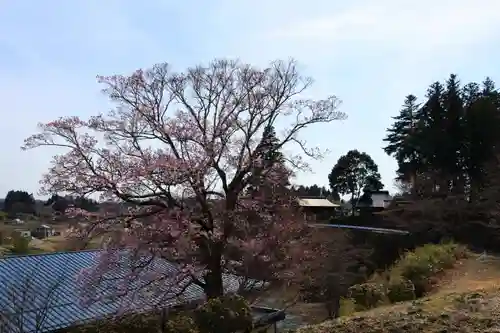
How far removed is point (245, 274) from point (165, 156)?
270cm

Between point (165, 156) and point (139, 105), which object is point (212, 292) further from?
point (139, 105)

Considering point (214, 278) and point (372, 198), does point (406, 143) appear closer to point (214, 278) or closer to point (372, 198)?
point (372, 198)

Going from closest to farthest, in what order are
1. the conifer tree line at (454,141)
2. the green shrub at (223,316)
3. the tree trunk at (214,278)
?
the green shrub at (223,316), the tree trunk at (214,278), the conifer tree line at (454,141)

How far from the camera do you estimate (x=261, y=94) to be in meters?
9.73

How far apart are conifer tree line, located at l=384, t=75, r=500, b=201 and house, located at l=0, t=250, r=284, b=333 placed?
13466mm

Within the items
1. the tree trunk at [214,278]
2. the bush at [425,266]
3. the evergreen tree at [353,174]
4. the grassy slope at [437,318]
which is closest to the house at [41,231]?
the evergreen tree at [353,174]

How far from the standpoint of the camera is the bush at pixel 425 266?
9344mm

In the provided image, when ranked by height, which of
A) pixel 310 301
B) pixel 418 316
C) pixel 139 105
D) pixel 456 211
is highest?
pixel 139 105

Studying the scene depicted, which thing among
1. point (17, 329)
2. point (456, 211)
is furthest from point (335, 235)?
point (17, 329)

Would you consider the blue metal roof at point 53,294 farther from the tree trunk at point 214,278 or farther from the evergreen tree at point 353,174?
the evergreen tree at point 353,174

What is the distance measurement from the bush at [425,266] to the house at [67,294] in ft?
9.43

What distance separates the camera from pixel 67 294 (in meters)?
10.3

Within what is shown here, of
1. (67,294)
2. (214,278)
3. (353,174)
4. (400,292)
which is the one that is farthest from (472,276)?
(353,174)

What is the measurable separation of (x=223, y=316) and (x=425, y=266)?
19.2 feet
